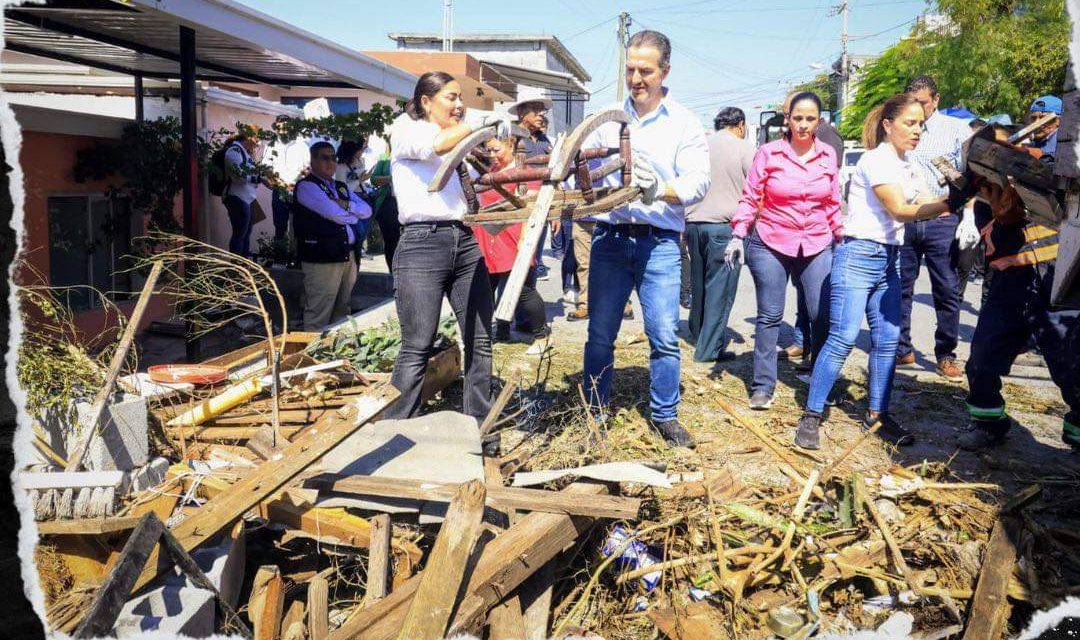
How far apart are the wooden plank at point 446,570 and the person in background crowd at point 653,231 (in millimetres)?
1668

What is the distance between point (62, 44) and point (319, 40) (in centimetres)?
255

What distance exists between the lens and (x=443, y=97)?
4.05m

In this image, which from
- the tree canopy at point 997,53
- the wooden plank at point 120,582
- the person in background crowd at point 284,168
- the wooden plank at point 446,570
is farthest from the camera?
the tree canopy at point 997,53

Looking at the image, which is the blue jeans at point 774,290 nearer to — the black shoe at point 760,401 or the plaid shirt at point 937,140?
the black shoe at point 760,401

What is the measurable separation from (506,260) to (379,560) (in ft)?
12.2

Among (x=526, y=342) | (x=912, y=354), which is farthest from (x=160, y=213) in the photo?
(x=912, y=354)

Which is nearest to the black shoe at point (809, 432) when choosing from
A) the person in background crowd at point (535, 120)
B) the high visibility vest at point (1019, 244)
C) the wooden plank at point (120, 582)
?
the high visibility vest at point (1019, 244)

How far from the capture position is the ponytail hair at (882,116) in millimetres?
4574

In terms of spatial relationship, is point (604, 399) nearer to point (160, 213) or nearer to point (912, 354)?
point (912, 354)

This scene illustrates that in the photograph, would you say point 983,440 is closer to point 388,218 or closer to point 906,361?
point 906,361

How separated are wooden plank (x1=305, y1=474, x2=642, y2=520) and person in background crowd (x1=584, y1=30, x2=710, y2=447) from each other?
1329 millimetres

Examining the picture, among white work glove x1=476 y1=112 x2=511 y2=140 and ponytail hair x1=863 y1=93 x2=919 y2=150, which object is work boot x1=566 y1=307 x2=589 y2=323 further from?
white work glove x1=476 y1=112 x2=511 y2=140

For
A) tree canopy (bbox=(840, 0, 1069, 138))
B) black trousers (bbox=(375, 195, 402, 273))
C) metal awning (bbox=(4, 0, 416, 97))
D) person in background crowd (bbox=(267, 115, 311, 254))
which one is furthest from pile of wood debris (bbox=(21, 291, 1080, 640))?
tree canopy (bbox=(840, 0, 1069, 138))

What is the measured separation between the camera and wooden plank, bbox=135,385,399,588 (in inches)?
113
